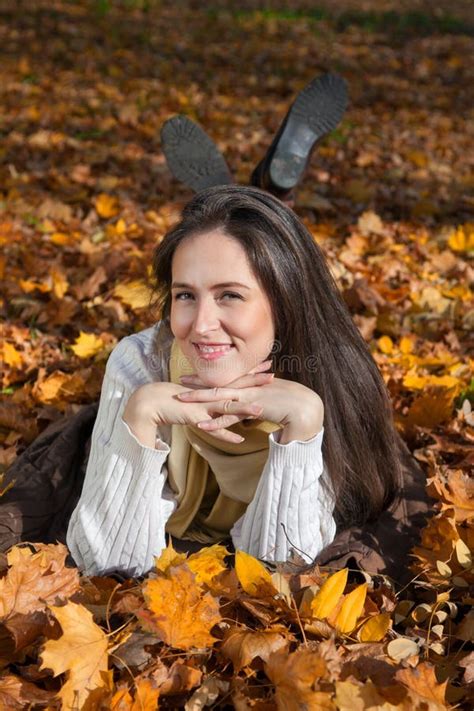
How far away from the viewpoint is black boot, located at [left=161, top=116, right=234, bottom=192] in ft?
10.5

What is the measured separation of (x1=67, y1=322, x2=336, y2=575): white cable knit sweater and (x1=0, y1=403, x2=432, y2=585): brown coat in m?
0.13

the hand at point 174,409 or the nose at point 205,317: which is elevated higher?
the nose at point 205,317

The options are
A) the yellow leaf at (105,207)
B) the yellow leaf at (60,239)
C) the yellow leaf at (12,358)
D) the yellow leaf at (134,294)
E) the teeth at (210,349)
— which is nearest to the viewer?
the teeth at (210,349)

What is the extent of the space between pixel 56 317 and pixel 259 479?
182 centimetres

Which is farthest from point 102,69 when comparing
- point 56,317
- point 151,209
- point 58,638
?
point 58,638

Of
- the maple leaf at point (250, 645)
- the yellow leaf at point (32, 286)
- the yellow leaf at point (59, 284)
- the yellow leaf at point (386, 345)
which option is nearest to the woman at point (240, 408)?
the maple leaf at point (250, 645)

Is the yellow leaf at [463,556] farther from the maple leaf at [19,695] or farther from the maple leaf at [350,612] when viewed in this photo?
the maple leaf at [19,695]

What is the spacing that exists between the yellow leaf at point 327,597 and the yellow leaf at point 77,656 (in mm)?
487

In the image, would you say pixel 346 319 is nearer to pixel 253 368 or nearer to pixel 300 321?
pixel 300 321

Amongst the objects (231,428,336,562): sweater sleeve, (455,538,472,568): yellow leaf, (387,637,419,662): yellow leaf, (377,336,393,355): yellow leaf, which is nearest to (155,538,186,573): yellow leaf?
(231,428,336,562): sweater sleeve

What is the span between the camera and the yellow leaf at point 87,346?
3203 mm

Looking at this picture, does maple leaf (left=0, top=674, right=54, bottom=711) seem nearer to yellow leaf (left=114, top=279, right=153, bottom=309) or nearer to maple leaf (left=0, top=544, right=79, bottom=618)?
maple leaf (left=0, top=544, right=79, bottom=618)

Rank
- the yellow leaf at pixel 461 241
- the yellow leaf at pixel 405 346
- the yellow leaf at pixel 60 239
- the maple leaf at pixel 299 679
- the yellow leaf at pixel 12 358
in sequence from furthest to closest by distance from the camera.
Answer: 1. the yellow leaf at pixel 461 241
2. the yellow leaf at pixel 60 239
3. the yellow leaf at pixel 405 346
4. the yellow leaf at pixel 12 358
5. the maple leaf at pixel 299 679

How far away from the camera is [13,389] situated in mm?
3080
